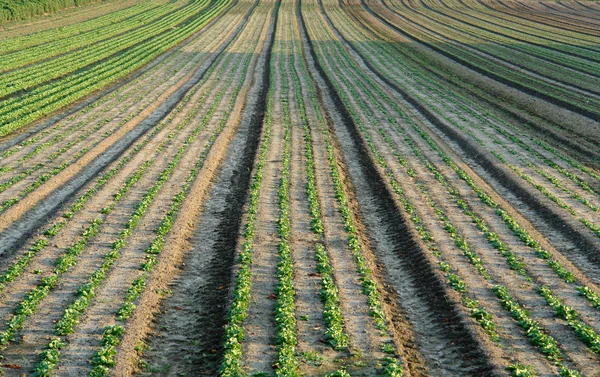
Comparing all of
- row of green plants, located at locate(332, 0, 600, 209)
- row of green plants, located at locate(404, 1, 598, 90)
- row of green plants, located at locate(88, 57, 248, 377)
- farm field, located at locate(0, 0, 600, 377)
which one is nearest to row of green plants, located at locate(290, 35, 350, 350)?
farm field, located at locate(0, 0, 600, 377)

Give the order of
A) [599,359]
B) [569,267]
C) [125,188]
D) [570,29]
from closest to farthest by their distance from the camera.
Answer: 1. [599,359]
2. [569,267]
3. [125,188]
4. [570,29]

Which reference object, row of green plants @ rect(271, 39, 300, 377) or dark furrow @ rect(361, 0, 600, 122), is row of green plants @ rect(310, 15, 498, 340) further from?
dark furrow @ rect(361, 0, 600, 122)

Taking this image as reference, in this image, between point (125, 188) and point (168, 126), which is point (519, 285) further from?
point (168, 126)

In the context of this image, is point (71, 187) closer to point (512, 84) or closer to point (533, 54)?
point (512, 84)

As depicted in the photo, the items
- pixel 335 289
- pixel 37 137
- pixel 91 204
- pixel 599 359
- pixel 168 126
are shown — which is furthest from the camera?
pixel 168 126

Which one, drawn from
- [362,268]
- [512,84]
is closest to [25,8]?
[512,84]

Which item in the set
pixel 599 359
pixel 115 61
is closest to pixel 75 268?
pixel 599 359

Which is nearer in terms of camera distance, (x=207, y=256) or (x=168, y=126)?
(x=207, y=256)

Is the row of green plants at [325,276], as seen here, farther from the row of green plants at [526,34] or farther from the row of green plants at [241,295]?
the row of green plants at [526,34]
